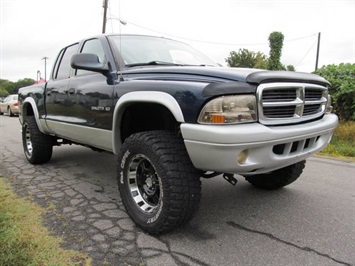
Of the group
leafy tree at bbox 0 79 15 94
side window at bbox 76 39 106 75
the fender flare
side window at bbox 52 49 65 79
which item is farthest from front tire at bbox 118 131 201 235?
leafy tree at bbox 0 79 15 94

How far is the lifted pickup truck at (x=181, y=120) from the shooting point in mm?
2275

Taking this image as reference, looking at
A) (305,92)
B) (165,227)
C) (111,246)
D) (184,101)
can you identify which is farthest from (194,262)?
(305,92)

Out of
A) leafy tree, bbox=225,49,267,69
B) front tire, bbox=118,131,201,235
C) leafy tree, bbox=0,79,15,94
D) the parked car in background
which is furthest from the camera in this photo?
leafy tree, bbox=0,79,15,94

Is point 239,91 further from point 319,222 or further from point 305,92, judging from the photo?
point 319,222

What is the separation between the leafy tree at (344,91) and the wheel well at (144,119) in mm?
6621

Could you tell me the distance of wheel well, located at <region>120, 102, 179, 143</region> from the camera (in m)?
2.98

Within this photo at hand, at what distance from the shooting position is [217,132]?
7.14 feet

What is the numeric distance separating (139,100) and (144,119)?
559 mm

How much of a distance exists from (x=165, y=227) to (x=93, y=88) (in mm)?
1713

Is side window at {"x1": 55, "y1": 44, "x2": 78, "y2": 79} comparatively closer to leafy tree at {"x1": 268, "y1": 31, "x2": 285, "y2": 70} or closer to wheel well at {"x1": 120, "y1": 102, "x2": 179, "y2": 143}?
wheel well at {"x1": 120, "y1": 102, "x2": 179, "y2": 143}

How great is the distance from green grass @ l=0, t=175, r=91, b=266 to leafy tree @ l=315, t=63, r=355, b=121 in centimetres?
770

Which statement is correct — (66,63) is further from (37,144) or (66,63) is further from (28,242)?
(28,242)

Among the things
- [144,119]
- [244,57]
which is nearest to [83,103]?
[144,119]

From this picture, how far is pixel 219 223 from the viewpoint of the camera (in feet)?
9.80
